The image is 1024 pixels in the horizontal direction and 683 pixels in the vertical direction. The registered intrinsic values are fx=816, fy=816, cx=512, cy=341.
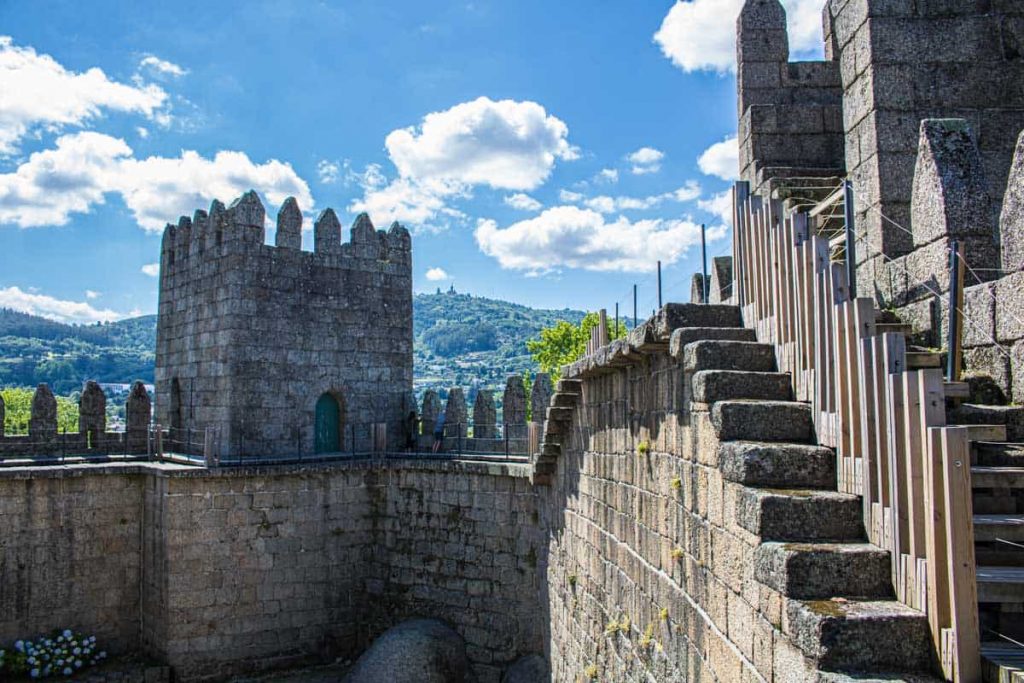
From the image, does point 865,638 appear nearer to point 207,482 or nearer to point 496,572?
point 496,572

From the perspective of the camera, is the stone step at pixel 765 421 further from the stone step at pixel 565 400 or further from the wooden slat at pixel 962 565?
the stone step at pixel 565 400

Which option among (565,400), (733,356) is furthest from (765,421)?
(565,400)

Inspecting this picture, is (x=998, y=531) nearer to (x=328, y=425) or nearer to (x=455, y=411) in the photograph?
(x=455, y=411)

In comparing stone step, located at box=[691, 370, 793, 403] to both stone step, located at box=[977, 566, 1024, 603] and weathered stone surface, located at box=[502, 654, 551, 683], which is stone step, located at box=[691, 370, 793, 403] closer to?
stone step, located at box=[977, 566, 1024, 603]

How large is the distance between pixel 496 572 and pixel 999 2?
1016 cm

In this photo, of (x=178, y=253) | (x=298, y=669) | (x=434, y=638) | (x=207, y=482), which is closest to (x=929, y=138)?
(x=434, y=638)

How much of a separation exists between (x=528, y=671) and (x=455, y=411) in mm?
5408

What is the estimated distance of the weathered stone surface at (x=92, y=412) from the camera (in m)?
14.6

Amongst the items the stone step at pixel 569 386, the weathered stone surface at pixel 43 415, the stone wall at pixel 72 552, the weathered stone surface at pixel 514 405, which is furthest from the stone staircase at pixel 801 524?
the weathered stone surface at pixel 43 415

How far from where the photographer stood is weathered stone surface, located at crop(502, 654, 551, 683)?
39.5 feet

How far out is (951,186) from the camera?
5977mm

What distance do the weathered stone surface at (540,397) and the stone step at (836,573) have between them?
420 inches

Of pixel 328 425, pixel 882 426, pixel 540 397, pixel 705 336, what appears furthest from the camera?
pixel 328 425

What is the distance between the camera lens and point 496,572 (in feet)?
43.6
